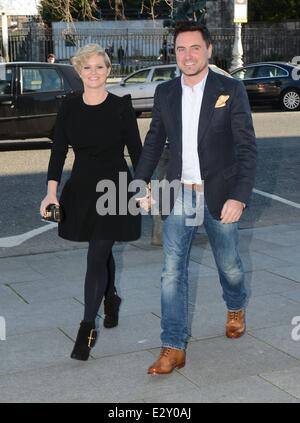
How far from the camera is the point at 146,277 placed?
19.3 feet

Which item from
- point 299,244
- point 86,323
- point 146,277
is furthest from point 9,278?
point 299,244

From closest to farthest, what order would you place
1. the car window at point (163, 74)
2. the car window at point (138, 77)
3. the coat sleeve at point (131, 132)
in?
the coat sleeve at point (131, 132) → the car window at point (163, 74) → the car window at point (138, 77)

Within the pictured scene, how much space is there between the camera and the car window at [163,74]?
2112 cm

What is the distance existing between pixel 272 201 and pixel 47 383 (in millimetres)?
5829

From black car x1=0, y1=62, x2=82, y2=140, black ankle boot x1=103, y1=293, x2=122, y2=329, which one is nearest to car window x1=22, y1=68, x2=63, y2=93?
black car x1=0, y1=62, x2=82, y2=140

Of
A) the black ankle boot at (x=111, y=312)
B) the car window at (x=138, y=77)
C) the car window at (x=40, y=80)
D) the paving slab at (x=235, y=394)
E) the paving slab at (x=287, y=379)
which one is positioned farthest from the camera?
the car window at (x=138, y=77)

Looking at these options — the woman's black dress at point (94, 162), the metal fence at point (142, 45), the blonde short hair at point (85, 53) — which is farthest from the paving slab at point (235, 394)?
the metal fence at point (142, 45)

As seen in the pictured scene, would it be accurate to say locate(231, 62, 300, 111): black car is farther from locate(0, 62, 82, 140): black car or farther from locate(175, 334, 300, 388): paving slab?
locate(175, 334, 300, 388): paving slab

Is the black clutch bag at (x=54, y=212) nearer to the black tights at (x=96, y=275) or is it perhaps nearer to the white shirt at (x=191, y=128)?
the black tights at (x=96, y=275)

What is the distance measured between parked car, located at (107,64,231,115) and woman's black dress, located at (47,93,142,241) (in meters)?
16.2

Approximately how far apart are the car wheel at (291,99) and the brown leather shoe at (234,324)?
60.6 ft

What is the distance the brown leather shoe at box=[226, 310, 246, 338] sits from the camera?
4430 mm

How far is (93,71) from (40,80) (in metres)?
9.90

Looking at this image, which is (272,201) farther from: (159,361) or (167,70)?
(167,70)
